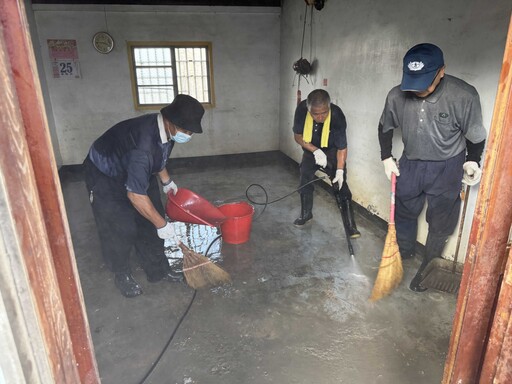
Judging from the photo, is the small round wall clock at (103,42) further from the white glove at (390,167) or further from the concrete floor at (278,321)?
the white glove at (390,167)

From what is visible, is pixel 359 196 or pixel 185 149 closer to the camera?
pixel 359 196

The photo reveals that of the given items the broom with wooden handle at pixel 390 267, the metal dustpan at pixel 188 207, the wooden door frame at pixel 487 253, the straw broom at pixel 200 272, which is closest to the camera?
the wooden door frame at pixel 487 253

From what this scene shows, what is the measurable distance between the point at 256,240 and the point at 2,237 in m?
2.81

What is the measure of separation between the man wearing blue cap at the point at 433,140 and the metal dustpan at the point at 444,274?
4.4 inches

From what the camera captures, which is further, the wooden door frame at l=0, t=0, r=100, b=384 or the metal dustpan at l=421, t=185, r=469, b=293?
the metal dustpan at l=421, t=185, r=469, b=293

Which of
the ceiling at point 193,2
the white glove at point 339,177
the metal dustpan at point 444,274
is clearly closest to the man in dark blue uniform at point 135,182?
the white glove at point 339,177

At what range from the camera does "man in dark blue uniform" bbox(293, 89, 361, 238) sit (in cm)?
302

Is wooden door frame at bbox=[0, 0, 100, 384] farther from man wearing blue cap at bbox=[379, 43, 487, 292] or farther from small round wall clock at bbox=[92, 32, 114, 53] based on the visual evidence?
small round wall clock at bbox=[92, 32, 114, 53]

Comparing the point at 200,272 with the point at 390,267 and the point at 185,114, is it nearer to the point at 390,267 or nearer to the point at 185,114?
the point at 185,114

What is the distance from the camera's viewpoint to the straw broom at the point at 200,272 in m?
2.51

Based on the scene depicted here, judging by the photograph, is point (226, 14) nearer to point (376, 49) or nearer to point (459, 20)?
point (376, 49)

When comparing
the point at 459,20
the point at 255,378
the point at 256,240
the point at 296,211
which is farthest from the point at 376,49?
the point at 255,378

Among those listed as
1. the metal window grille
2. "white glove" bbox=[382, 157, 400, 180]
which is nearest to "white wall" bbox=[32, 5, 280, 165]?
the metal window grille

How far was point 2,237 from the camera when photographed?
1.94 feet
